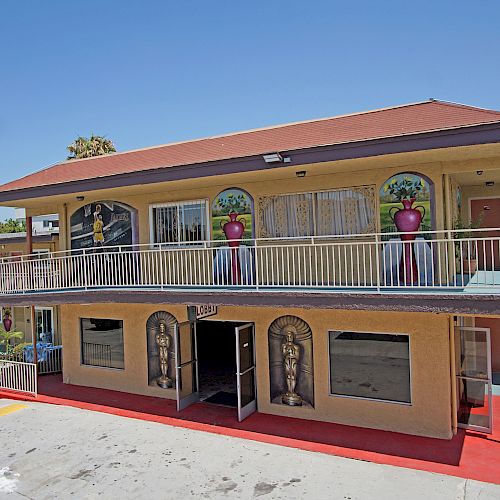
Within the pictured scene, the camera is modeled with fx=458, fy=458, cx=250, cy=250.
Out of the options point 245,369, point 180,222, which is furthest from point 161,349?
point 180,222

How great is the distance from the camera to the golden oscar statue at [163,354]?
12891 millimetres

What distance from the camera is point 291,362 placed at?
11.1m

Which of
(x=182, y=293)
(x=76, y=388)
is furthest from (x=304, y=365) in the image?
(x=76, y=388)

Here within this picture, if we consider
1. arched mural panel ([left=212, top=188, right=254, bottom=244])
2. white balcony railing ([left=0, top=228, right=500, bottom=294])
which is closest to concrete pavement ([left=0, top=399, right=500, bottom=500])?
white balcony railing ([left=0, top=228, right=500, bottom=294])

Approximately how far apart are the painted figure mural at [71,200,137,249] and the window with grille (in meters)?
0.75

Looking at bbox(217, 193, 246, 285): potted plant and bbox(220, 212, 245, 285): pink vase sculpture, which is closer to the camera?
bbox(220, 212, 245, 285): pink vase sculpture

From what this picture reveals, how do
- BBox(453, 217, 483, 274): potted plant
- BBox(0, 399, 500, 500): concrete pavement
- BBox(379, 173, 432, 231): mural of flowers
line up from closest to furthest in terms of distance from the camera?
BBox(0, 399, 500, 500): concrete pavement → BBox(379, 173, 432, 231): mural of flowers → BBox(453, 217, 483, 274): potted plant

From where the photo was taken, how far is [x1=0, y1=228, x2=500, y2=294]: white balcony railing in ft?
30.0

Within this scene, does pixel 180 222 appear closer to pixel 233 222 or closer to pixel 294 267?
pixel 233 222

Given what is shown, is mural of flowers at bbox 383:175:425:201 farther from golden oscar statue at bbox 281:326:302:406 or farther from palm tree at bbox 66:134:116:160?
palm tree at bbox 66:134:116:160

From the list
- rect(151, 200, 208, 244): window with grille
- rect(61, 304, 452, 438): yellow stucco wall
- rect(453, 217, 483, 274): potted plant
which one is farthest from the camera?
rect(151, 200, 208, 244): window with grille

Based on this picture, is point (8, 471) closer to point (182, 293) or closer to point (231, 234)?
point (182, 293)

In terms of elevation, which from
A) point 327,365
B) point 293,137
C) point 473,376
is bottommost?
point 473,376

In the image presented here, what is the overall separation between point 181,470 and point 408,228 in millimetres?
6585
